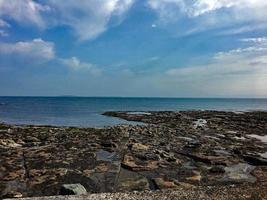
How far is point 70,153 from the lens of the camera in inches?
734

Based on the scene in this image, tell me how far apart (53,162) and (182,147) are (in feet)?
29.1

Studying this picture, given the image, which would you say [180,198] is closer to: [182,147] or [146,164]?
[146,164]

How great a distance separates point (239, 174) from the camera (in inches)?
591

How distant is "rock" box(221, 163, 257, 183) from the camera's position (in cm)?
1408

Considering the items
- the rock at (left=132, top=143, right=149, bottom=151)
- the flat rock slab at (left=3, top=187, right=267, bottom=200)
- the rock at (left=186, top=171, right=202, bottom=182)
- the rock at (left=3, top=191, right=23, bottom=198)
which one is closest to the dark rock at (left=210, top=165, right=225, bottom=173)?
the rock at (left=186, top=171, right=202, bottom=182)

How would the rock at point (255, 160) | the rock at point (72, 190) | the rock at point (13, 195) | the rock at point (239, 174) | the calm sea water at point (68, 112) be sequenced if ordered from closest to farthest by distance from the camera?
the rock at point (72, 190), the rock at point (13, 195), the rock at point (239, 174), the rock at point (255, 160), the calm sea water at point (68, 112)

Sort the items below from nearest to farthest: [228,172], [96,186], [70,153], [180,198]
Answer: [180,198]
[96,186]
[228,172]
[70,153]

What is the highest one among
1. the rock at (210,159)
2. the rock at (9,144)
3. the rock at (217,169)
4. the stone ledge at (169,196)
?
the stone ledge at (169,196)

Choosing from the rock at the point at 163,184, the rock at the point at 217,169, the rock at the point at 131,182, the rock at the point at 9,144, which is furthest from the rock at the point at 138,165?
the rock at the point at 9,144

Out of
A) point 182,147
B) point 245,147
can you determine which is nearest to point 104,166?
point 182,147

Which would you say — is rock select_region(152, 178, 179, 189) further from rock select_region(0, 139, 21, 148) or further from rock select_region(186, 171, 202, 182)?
rock select_region(0, 139, 21, 148)

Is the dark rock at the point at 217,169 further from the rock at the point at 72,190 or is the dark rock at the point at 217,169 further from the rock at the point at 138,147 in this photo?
the rock at the point at 72,190

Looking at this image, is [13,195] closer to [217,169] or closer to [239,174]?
[217,169]

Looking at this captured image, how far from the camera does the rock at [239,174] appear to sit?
14.1 meters
